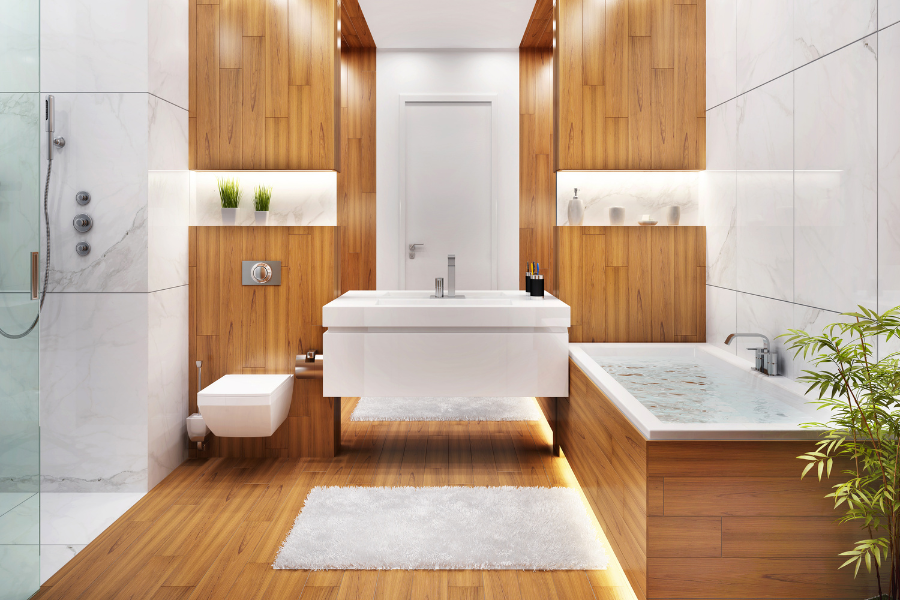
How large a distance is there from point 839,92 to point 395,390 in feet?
7.10

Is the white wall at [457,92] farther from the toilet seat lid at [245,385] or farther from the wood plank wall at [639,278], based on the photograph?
the toilet seat lid at [245,385]

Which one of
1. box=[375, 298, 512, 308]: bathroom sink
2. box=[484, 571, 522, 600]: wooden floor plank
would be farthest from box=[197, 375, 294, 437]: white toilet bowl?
box=[484, 571, 522, 600]: wooden floor plank

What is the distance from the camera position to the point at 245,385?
10.0ft

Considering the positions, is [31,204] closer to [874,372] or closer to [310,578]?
Result: [310,578]

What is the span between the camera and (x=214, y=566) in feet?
7.05

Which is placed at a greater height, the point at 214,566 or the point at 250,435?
the point at 250,435

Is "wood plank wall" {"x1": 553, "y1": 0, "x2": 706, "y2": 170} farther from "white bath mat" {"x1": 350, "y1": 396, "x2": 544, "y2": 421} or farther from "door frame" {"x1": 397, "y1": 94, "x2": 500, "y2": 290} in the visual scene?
"white bath mat" {"x1": 350, "y1": 396, "x2": 544, "y2": 421}

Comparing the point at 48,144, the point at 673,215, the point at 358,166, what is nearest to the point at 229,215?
the point at 48,144

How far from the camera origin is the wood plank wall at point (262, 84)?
3189 millimetres

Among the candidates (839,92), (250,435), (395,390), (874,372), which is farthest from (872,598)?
(250,435)

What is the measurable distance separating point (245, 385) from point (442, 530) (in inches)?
50.4

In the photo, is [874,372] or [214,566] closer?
[874,372]

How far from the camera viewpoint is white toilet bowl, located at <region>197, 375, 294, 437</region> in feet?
9.39

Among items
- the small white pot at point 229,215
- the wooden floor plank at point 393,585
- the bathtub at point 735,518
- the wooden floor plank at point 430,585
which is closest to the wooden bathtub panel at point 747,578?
the bathtub at point 735,518
